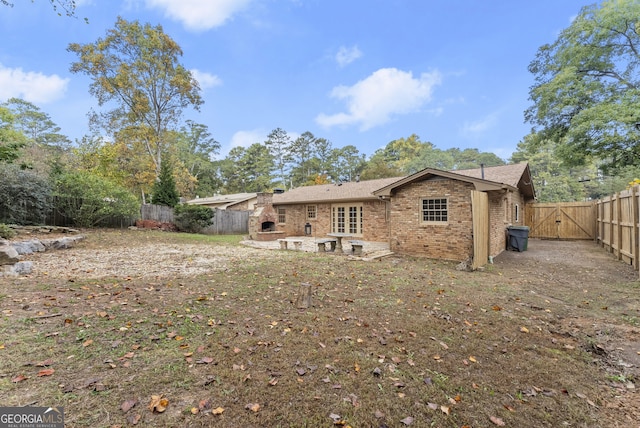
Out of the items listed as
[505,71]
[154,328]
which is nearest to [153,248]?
[154,328]

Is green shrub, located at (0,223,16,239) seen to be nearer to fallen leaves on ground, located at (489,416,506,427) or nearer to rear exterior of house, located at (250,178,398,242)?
rear exterior of house, located at (250,178,398,242)

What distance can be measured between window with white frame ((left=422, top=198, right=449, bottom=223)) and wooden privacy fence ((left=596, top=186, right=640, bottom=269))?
454 centimetres

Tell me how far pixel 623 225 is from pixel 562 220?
8601mm

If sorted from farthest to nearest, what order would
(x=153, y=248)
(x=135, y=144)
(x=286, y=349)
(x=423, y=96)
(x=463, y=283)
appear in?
(x=135, y=144), (x=423, y=96), (x=153, y=248), (x=463, y=283), (x=286, y=349)

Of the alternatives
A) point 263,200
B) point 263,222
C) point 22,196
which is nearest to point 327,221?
point 263,222

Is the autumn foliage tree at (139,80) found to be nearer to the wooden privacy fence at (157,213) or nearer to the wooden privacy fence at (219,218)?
the wooden privacy fence at (157,213)

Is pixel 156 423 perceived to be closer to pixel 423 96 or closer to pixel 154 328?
pixel 154 328

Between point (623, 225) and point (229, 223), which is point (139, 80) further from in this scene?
point (623, 225)

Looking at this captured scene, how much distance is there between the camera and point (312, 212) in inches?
673

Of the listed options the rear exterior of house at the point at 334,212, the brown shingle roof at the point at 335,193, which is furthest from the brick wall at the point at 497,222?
the brown shingle roof at the point at 335,193

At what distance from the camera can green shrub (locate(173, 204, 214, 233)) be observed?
17.3 metres

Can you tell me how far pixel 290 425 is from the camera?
6.69ft

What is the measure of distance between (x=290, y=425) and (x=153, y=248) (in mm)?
9883

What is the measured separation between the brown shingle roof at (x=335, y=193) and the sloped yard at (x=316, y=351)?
908 centimetres
